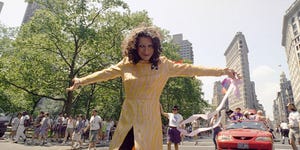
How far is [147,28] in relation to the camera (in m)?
2.58

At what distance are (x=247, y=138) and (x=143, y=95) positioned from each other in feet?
23.5

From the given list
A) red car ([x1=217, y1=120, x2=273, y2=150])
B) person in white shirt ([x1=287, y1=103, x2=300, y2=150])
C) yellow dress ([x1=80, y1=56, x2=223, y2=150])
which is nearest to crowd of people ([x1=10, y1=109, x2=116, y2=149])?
red car ([x1=217, y1=120, x2=273, y2=150])

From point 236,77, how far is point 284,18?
332ft

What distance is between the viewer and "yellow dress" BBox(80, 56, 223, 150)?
2236 millimetres

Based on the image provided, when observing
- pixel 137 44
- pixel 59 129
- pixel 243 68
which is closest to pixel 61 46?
pixel 59 129

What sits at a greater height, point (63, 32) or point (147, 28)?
point (63, 32)

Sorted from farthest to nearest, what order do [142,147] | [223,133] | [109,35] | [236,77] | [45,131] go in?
[109,35]
[45,131]
[223,133]
[236,77]
[142,147]

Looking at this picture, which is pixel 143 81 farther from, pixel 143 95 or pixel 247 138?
pixel 247 138

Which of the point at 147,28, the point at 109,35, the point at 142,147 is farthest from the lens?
the point at 109,35

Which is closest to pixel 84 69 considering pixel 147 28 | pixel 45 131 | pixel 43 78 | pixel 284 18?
pixel 43 78

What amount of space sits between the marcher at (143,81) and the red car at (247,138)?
644 centimetres

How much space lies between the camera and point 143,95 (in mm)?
2336

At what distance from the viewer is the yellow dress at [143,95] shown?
2.24 metres

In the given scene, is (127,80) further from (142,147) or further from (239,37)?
(239,37)
